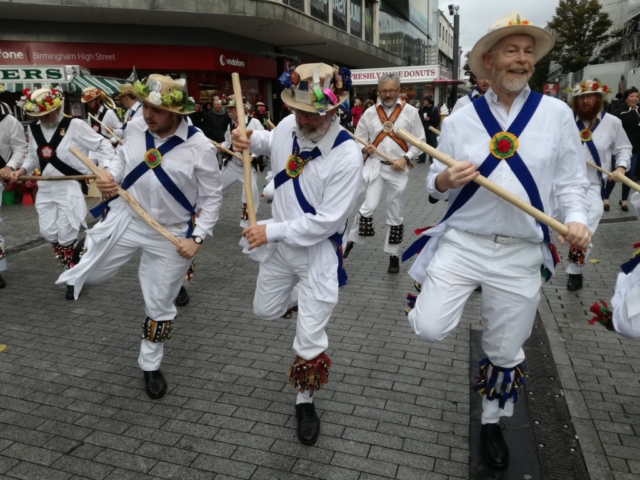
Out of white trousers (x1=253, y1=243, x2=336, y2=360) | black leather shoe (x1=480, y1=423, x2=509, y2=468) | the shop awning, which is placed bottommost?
black leather shoe (x1=480, y1=423, x2=509, y2=468)

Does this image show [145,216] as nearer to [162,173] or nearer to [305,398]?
[162,173]

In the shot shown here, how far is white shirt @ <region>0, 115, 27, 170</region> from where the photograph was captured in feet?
20.0

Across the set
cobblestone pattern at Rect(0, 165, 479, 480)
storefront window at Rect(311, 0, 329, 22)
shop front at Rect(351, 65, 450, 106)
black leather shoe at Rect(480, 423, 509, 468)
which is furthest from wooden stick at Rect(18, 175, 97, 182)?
storefront window at Rect(311, 0, 329, 22)

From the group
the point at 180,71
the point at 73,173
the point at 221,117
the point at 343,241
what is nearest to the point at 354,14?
the point at 180,71

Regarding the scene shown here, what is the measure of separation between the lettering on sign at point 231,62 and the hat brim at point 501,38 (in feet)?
65.1

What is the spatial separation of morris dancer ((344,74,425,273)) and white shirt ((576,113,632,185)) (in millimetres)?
1883

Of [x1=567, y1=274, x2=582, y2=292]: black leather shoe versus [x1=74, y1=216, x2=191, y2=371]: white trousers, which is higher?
[x1=74, y1=216, x2=191, y2=371]: white trousers

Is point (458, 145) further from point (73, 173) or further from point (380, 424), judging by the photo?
point (73, 173)

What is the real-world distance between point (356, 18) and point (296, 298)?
32.8 meters

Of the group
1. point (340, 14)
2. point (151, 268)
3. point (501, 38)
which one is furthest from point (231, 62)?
point (501, 38)

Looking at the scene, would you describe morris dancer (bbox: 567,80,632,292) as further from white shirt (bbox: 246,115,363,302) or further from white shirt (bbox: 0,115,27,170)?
white shirt (bbox: 0,115,27,170)

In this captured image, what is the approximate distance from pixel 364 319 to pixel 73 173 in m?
3.61

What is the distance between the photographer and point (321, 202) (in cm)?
324

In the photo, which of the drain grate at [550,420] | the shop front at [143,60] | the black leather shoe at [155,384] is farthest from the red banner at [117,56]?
the drain grate at [550,420]
